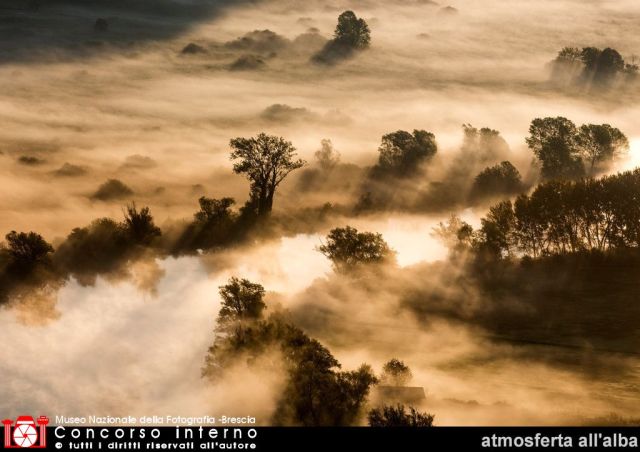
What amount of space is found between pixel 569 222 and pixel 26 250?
9847cm

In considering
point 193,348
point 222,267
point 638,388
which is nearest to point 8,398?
point 193,348

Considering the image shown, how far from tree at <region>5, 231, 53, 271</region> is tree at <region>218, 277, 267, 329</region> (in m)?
43.4

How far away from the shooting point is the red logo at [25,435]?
6681cm

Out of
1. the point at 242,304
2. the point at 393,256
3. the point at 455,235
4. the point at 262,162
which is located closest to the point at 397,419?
the point at 242,304

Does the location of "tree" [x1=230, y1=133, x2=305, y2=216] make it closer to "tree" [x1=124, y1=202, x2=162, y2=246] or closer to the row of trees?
"tree" [x1=124, y1=202, x2=162, y2=246]

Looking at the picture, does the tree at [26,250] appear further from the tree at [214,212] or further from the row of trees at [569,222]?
the row of trees at [569,222]

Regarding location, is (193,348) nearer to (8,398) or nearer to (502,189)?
(8,398)

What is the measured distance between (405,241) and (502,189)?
42599 millimetres

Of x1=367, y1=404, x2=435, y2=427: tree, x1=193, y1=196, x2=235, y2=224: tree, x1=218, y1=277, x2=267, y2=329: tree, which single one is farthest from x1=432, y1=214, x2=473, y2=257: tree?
x1=367, y1=404, x2=435, y2=427: tree

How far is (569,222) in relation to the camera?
154 m

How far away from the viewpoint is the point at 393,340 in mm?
123062

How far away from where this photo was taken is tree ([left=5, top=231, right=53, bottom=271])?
145m

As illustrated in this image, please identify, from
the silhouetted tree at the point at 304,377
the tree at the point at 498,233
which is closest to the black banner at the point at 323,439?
the silhouetted tree at the point at 304,377

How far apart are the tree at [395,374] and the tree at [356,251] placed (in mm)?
38159
